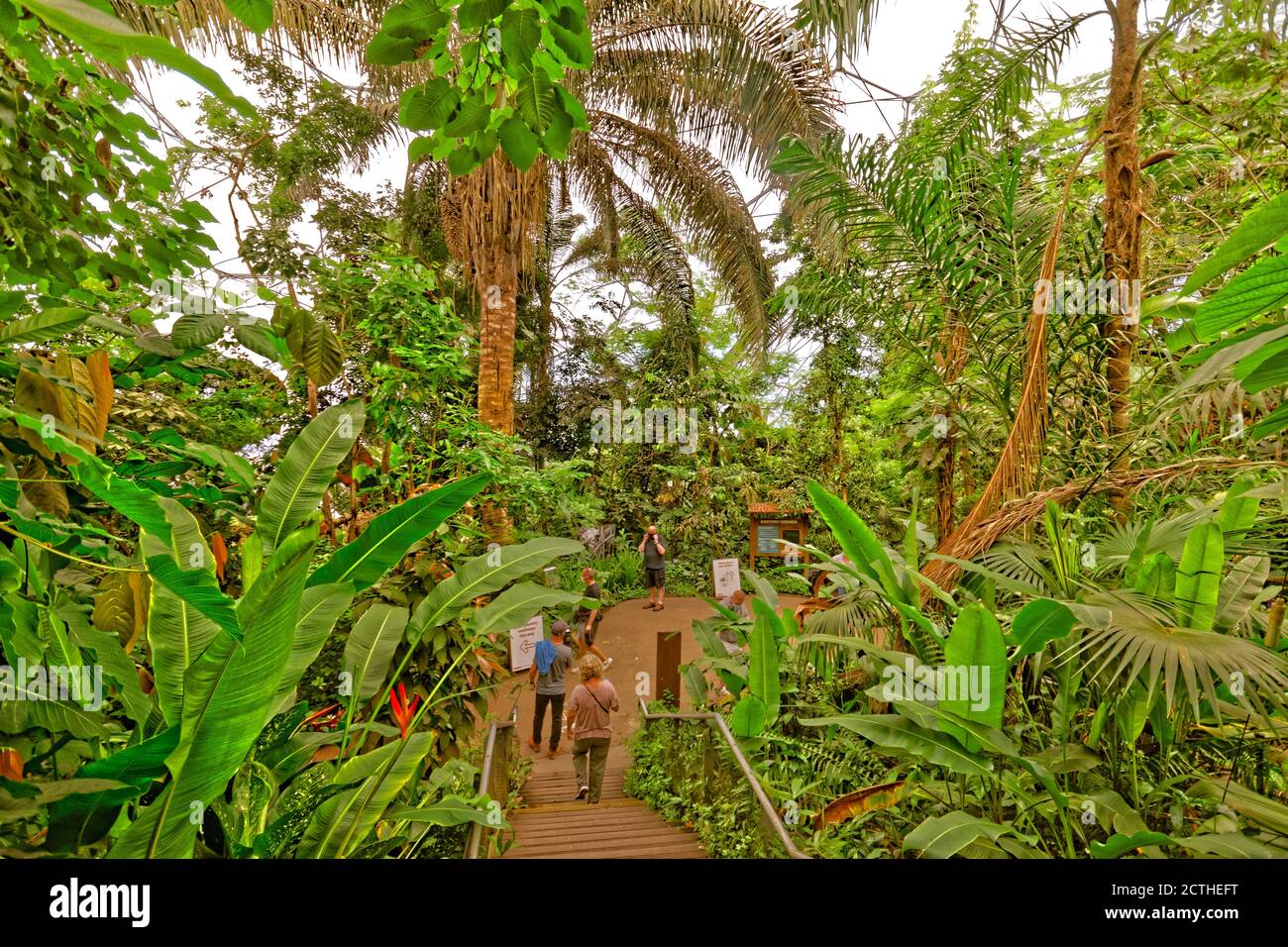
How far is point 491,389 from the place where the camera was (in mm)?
4324

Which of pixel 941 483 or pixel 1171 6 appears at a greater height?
pixel 1171 6

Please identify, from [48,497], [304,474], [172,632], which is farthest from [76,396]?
[172,632]

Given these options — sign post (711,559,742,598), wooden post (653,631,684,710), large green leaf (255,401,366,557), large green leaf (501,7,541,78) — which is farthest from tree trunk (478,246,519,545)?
large green leaf (501,7,541,78)

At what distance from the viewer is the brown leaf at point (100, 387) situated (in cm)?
121

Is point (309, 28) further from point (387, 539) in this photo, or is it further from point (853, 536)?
point (853, 536)

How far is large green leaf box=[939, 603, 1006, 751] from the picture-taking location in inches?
54.7

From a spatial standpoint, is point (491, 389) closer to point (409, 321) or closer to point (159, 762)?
point (409, 321)

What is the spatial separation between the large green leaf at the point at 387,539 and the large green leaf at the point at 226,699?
1.11ft

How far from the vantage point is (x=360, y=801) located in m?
1.20

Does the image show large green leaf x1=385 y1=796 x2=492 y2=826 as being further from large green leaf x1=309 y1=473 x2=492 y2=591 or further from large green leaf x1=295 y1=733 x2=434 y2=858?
large green leaf x1=309 y1=473 x2=492 y2=591

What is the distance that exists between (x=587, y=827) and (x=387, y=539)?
2.43m

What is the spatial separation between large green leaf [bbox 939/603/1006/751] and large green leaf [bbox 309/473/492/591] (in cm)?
131
